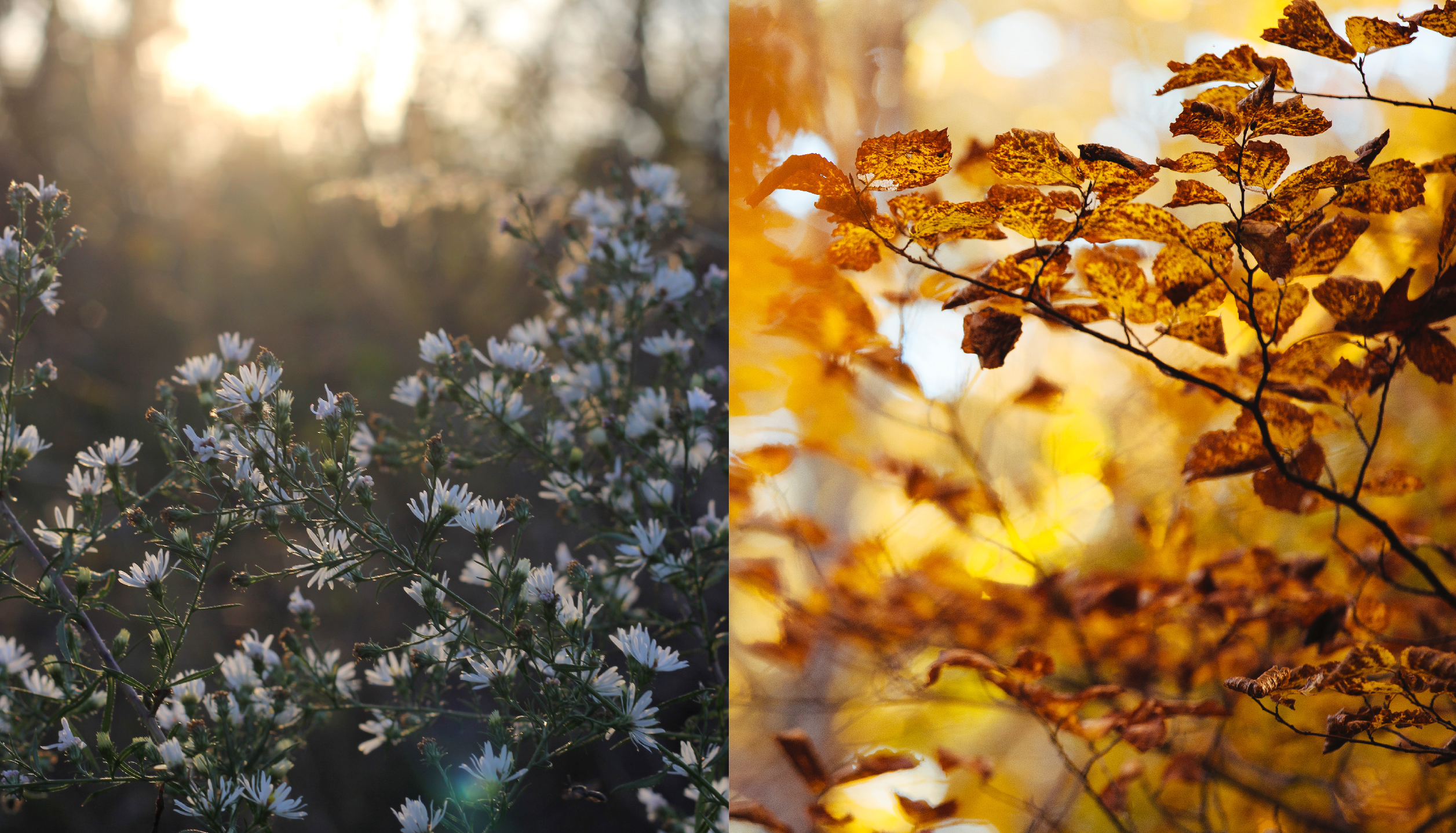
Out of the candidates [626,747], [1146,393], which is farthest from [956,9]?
[626,747]

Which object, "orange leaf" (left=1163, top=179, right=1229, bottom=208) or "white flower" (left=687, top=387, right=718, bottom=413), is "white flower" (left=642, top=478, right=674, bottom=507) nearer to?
"white flower" (left=687, top=387, right=718, bottom=413)

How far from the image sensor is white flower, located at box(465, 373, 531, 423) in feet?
2.94

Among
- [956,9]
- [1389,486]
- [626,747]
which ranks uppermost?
[956,9]

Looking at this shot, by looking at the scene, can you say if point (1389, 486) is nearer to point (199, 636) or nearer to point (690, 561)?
point (690, 561)

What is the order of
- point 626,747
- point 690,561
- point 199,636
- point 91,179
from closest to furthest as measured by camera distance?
1. point 690,561
2. point 626,747
3. point 199,636
4. point 91,179

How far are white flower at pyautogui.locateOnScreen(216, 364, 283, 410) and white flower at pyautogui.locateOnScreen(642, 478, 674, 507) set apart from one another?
0.36m

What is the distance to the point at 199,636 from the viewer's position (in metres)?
2.12

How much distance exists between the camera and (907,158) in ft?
1.79

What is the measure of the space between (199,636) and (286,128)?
1.65 meters

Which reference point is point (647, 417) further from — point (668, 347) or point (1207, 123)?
point (1207, 123)

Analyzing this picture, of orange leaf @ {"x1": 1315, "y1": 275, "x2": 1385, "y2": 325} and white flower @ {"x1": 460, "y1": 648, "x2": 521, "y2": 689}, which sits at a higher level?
white flower @ {"x1": 460, "y1": 648, "x2": 521, "y2": 689}

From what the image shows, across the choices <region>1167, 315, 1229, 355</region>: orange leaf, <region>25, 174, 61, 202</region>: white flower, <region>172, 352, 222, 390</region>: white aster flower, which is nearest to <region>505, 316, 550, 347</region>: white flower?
<region>172, 352, 222, 390</region>: white aster flower

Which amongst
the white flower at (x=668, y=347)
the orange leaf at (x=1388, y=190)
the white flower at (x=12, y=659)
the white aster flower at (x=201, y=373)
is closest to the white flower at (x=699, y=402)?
the white flower at (x=668, y=347)

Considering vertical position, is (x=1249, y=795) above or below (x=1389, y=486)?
below
